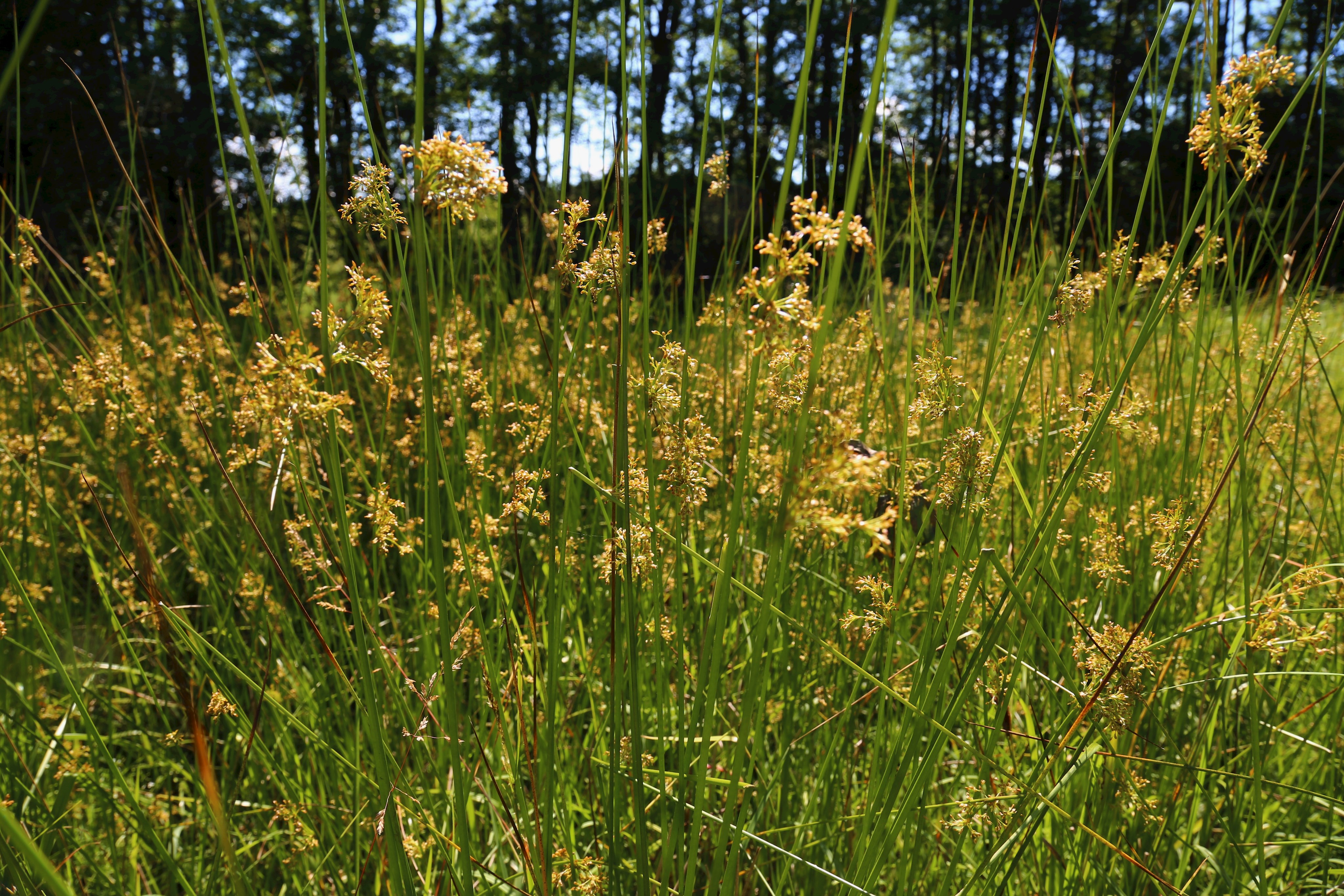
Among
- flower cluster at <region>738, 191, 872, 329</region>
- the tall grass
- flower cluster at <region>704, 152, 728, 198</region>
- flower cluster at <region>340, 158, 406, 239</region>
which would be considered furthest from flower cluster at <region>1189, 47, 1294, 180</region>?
flower cluster at <region>340, 158, 406, 239</region>

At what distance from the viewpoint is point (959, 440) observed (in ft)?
2.93

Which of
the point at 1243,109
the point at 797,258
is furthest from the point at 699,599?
the point at 1243,109

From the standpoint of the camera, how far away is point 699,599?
4.36 feet

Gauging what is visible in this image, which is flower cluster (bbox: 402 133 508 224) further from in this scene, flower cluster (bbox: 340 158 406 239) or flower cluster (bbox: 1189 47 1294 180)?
flower cluster (bbox: 1189 47 1294 180)

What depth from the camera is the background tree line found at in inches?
92.3

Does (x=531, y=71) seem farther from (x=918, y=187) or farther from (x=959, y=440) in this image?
(x=959, y=440)

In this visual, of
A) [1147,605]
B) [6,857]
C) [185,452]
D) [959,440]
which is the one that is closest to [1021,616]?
[1147,605]

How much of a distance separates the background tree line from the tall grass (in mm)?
255

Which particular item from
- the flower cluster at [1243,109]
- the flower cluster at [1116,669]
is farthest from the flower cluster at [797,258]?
the flower cluster at [1116,669]

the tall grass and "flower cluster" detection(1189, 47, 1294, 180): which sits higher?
"flower cluster" detection(1189, 47, 1294, 180)

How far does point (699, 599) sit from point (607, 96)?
2.92 feet

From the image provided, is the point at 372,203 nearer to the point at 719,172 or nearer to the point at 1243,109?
the point at 719,172

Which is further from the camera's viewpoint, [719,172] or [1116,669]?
[719,172]

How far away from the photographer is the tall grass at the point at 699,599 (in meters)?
0.85
